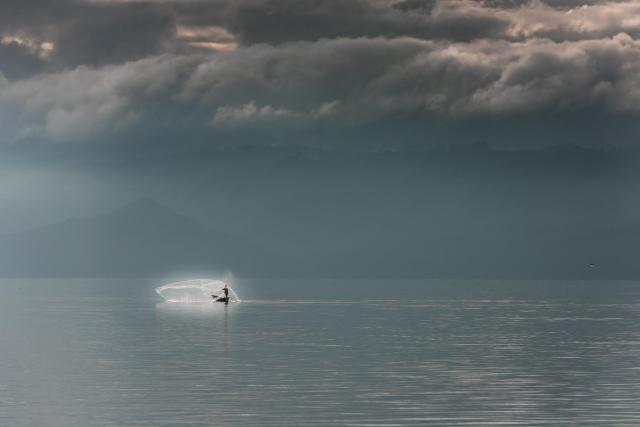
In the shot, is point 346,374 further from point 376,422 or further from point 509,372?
point 376,422

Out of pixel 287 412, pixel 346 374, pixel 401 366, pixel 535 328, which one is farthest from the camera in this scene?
pixel 535 328

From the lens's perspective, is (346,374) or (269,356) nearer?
(346,374)

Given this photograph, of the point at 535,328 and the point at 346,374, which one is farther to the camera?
the point at 535,328

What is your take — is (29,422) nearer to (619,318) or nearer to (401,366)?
(401,366)

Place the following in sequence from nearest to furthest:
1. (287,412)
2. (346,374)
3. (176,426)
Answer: (176,426) < (287,412) < (346,374)

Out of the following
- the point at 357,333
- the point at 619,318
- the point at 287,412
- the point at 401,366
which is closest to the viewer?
the point at 287,412

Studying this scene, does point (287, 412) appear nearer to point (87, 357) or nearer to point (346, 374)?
point (346, 374)

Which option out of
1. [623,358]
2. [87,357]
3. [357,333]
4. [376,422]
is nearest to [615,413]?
[376,422]

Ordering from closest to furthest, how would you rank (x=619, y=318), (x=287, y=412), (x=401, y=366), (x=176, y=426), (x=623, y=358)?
(x=176, y=426) → (x=287, y=412) → (x=401, y=366) → (x=623, y=358) → (x=619, y=318)

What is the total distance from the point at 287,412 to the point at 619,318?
135m

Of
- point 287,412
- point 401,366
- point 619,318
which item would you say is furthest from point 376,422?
point 619,318

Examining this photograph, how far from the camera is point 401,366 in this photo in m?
97.2

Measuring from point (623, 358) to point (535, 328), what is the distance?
54348mm

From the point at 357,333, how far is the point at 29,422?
82.6m
